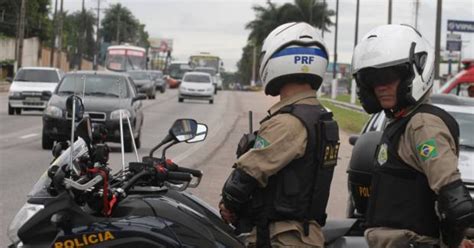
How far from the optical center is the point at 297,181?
371 centimetres

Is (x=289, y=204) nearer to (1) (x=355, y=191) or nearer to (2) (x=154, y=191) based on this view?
(2) (x=154, y=191)

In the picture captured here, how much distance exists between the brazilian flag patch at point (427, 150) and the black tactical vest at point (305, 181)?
506mm

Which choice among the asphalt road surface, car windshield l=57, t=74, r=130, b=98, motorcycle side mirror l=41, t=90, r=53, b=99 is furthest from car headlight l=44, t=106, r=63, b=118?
motorcycle side mirror l=41, t=90, r=53, b=99

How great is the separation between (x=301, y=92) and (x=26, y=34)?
7848 cm

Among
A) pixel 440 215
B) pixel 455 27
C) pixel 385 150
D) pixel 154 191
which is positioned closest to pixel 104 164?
pixel 154 191

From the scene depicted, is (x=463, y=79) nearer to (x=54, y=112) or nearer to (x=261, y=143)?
(x=54, y=112)

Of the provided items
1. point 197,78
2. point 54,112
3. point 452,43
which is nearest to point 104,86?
point 54,112

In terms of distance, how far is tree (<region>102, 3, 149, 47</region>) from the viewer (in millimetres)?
146988

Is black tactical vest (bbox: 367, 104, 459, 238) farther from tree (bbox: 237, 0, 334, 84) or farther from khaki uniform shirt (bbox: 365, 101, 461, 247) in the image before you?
tree (bbox: 237, 0, 334, 84)

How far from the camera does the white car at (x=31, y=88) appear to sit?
90.1 ft

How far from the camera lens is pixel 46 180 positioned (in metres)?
3.81

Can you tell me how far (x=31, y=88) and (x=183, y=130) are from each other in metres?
24.2

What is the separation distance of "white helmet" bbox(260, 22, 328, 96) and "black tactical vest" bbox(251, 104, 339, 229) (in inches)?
8.7

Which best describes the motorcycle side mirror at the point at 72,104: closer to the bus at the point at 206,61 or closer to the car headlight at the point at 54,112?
the car headlight at the point at 54,112
